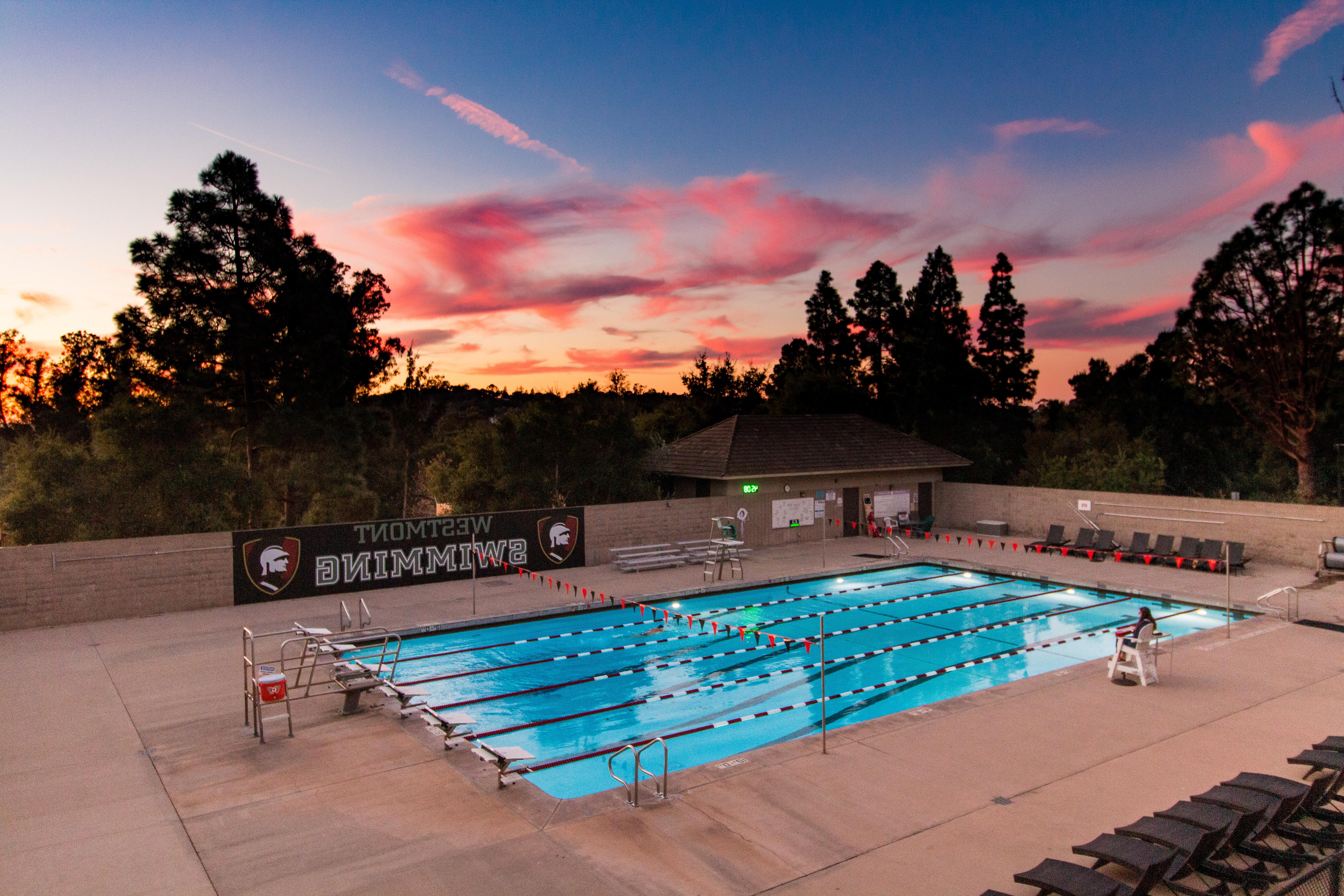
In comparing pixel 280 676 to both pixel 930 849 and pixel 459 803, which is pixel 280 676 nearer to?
pixel 459 803

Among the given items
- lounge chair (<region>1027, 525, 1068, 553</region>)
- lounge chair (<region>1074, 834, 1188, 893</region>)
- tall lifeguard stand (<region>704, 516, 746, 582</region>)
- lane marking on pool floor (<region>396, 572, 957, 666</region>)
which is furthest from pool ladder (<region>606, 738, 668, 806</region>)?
lounge chair (<region>1027, 525, 1068, 553</region>)

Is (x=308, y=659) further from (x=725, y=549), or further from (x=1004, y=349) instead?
(x=1004, y=349)

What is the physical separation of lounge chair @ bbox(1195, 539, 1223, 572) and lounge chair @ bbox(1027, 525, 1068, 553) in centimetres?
341

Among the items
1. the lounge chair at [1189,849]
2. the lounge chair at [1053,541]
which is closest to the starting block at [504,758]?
the lounge chair at [1189,849]

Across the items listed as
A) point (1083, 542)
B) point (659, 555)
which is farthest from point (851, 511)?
point (659, 555)

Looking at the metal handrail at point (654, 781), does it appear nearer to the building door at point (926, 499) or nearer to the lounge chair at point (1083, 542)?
the lounge chair at point (1083, 542)

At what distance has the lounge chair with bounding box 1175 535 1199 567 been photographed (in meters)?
19.8

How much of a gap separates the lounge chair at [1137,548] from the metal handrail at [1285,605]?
14.2 feet

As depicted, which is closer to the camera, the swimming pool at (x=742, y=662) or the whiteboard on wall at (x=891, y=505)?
the swimming pool at (x=742, y=662)

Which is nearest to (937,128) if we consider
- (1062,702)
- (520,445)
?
(520,445)

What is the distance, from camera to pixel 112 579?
15.6m

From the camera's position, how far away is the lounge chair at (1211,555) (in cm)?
1920

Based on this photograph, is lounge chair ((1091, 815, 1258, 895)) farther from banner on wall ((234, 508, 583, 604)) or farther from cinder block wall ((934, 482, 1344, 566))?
cinder block wall ((934, 482, 1344, 566))

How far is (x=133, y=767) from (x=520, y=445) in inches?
680
